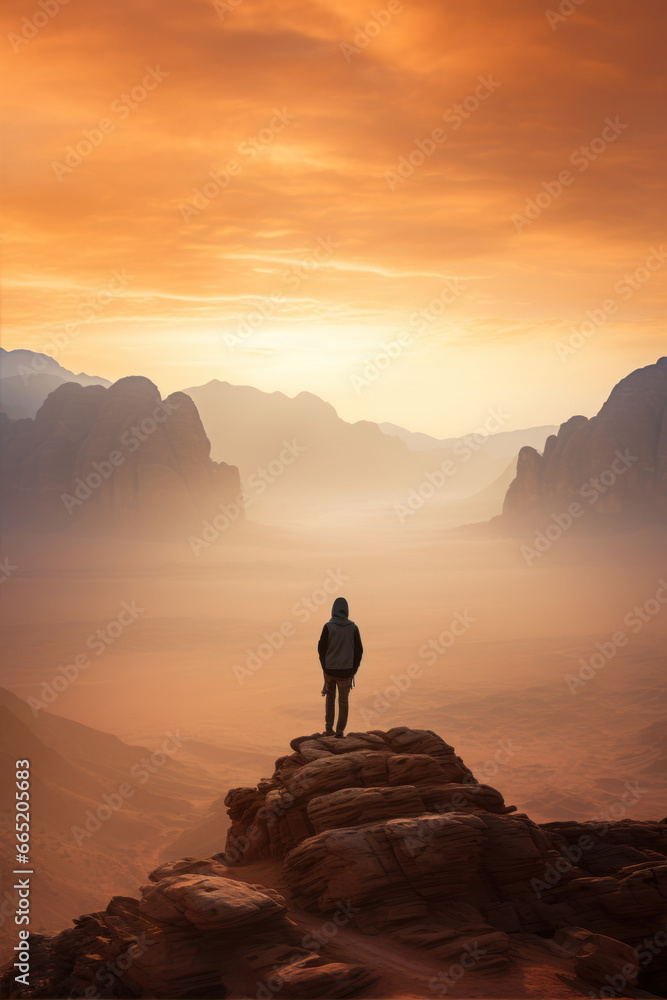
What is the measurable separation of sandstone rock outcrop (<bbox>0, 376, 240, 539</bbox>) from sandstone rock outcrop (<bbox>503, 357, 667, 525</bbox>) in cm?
6976

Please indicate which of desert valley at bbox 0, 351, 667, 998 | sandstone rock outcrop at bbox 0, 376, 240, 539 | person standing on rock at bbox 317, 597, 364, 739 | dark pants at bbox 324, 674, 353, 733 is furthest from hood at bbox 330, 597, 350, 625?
sandstone rock outcrop at bbox 0, 376, 240, 539

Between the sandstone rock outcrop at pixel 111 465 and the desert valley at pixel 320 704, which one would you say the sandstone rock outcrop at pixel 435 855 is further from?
the sandstone rock outcrop at pixel 111 465

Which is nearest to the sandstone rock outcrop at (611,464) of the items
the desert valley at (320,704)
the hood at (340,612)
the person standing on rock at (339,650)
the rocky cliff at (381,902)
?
the desert valley at (320,704)

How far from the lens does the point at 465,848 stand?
13.8m

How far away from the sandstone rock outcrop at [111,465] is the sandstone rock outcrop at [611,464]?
69.8m

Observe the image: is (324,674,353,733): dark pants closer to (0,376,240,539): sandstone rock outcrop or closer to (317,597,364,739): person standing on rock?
(317,597,364,739): person standing on rock

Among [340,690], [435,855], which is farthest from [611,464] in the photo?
[435,855]

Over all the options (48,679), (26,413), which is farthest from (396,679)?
(26,413)

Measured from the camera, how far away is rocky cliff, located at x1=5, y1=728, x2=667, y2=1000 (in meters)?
11.4

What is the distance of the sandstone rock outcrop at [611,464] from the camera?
5507 inches

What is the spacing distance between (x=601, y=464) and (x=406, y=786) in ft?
458

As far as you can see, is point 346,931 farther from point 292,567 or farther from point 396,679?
point 292,567

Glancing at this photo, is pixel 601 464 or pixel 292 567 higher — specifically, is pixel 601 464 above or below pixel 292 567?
above

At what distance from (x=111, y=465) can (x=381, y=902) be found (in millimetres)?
127154
